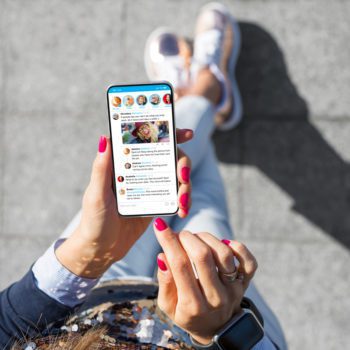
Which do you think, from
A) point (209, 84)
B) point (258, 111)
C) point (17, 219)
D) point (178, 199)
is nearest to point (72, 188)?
point (17, 219)

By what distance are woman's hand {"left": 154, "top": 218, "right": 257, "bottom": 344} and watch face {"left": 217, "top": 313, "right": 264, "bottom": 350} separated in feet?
0.08

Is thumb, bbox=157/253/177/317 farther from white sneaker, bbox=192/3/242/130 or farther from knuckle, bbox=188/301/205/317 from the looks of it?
white sneaker, bbox=192/3/242/130

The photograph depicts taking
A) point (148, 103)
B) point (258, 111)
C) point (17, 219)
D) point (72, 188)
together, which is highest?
point (148, 103)

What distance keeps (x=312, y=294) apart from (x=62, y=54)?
167 cm

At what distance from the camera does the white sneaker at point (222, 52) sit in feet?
7.01

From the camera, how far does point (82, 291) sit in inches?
48.4

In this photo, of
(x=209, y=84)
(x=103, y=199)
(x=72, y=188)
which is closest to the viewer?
(x=103, y=199)

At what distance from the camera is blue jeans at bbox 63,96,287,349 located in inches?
57.9

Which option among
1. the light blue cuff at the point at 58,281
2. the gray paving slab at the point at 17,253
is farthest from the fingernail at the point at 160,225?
the gray paving slab at the point at 17,253

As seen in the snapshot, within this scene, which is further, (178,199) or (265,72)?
(265,72)

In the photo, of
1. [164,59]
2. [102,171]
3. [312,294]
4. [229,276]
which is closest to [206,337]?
[229,276]

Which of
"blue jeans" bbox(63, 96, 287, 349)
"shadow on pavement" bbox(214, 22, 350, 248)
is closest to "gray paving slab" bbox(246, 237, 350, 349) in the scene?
"shadow on pavement" bbox(214, 22, 350, 248)

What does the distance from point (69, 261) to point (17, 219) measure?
123 cm

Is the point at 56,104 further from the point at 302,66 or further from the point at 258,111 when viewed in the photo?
the point at 302,66
